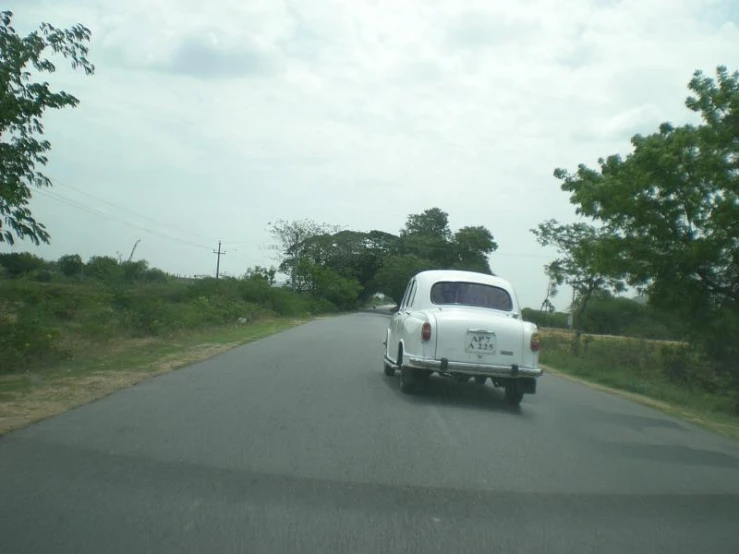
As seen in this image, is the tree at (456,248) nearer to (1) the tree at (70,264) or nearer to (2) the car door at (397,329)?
(1) the tree at (70,264)

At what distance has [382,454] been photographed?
711 centimetres

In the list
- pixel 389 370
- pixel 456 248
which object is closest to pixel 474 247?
pixel 456 248

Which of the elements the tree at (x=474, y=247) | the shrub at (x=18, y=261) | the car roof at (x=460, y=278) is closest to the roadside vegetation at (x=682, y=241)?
the car roof at (x=460, y=278)

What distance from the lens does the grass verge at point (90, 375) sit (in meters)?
8.73

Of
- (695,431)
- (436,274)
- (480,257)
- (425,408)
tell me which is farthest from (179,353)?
(480,257)

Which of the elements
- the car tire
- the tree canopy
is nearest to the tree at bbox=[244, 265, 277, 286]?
the tree canopy

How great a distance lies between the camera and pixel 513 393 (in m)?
11.0

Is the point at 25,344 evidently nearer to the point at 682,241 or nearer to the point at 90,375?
the point at 90,375

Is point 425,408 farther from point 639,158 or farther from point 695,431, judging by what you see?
point 639,158

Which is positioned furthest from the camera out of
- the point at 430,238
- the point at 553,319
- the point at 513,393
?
the point at 430,238

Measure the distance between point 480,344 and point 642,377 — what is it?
11961mm

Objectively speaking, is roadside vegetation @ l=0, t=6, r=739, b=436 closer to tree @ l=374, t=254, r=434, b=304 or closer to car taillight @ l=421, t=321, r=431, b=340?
car taillight @ l=421, t=321, r=431, b=340

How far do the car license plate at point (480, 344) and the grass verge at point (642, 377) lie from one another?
3.74m

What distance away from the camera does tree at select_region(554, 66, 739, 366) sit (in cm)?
1627
